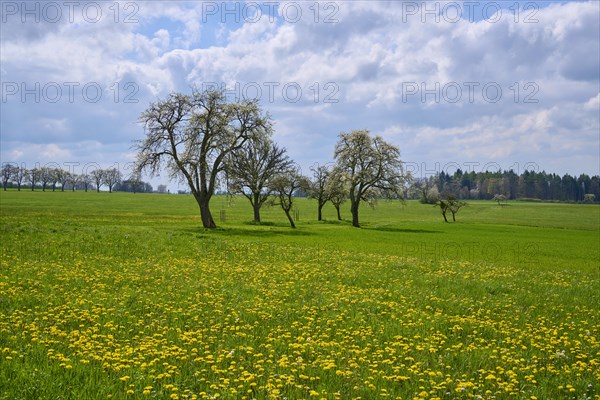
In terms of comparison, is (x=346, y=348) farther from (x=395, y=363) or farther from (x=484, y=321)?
(x=484, y=321)

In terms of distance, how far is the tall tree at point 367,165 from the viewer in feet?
232

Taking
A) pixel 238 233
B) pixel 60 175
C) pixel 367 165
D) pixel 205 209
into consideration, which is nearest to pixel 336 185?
pixel 367 165

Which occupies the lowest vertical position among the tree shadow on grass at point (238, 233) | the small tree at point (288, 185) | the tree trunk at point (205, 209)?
the tree shadow on grass at point (238, 233)

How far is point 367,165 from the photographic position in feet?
236

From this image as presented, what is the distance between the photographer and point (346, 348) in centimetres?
1009

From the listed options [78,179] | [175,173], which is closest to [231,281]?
[175,173]

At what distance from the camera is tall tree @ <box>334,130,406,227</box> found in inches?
2781

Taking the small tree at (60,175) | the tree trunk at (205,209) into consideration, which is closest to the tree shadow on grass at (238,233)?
the tree trunk at (205,209)

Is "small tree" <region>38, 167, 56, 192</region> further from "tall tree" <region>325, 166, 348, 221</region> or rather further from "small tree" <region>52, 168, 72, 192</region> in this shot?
"tall tree" <region>325, 166, 348, 221</region>

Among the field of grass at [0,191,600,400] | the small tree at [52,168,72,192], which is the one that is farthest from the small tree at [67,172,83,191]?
the field of grass at [0,191,600,400]

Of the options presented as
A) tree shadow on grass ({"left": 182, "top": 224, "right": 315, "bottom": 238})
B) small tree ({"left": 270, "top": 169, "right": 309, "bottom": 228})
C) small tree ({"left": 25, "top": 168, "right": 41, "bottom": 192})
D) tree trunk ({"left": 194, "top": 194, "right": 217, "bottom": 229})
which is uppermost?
small tree ({"left": 25, "top": 168, "right": 41, "bottom": 192})

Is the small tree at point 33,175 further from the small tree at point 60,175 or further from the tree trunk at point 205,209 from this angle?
the tree trunk at point 205,209

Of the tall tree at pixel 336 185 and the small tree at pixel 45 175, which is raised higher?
the small tree at pixel 45 175

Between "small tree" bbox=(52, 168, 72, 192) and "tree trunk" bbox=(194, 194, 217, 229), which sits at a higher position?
"small tree" bbox=(52, 168, 72, 192)
